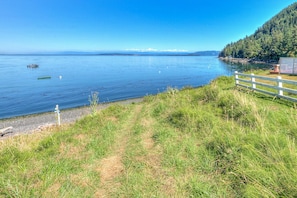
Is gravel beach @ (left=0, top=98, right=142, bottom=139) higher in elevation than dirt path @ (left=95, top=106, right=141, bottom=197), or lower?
lower

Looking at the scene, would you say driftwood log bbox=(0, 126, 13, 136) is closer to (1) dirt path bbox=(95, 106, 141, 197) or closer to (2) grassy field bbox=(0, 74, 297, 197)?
(2) grassy field bbox=(0, 74, 297, 197)

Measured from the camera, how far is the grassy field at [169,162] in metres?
3.28

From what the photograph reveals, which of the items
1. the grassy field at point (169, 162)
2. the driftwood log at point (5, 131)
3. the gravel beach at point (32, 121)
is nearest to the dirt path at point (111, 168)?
the grassy field at point (169, 162)

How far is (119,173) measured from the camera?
424 cm

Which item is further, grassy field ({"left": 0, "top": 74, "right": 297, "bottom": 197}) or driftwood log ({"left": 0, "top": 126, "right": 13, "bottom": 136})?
driftwood log ({"left": 0, "top": 126, "right": 13, "bottom": 136})

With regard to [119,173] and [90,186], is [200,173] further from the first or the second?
[90,186]

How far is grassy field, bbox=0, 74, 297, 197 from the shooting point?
328 cm

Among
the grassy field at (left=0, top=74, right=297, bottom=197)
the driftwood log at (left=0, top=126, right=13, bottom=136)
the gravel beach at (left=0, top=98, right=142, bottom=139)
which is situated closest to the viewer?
the grassy field at (left=0, top=74, right=297, bottom=197)

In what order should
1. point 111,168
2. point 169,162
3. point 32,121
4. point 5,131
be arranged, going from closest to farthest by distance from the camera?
point 169,162 → point 111,168 → point 5,131 → point 32,121

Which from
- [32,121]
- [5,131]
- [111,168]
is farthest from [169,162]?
[32,121]

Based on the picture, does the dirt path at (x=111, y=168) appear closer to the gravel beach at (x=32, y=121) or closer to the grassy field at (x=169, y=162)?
the grassy field at (x=169, y=162)

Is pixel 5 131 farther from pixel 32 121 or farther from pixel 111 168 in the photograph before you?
pixel 111 168

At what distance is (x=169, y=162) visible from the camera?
4.34 m

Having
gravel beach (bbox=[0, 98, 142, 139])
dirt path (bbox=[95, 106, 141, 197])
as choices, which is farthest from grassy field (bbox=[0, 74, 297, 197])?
gravel beach (bbox=[0, 98, 142, 139])
